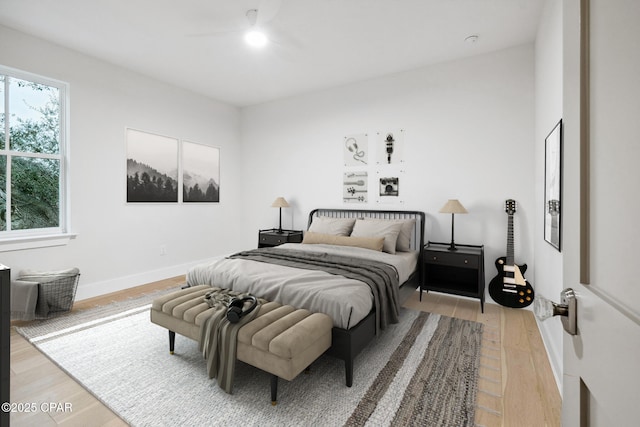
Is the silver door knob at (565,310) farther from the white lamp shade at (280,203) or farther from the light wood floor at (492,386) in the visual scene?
the white lamp shade at (280,203)

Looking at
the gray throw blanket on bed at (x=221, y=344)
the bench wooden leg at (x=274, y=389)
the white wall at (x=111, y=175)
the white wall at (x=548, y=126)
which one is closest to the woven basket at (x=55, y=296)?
the white wall at (x=111, y=175)

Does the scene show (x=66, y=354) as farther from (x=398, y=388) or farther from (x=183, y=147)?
(x=183, y=147)

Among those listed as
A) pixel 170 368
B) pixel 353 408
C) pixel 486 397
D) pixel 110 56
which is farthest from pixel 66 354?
pixel 110 56

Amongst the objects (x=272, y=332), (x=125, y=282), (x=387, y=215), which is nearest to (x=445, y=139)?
(x=387, y=215)

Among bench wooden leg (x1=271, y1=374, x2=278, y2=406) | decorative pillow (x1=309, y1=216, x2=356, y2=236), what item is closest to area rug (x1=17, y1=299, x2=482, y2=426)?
bench wooden leg (x1=271, y1=374, x2=278, y2=406)

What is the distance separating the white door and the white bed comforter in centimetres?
137

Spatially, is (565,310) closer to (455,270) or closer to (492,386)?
(492,386)

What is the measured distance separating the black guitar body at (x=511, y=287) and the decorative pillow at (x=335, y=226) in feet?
5.69

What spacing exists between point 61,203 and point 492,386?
14.7 feet

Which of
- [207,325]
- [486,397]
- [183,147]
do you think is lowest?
[486,397]

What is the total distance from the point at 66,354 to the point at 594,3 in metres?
3.33

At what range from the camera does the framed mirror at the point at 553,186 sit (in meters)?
2.01

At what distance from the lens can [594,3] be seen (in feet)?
1.96

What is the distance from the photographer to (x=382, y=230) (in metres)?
3.59
